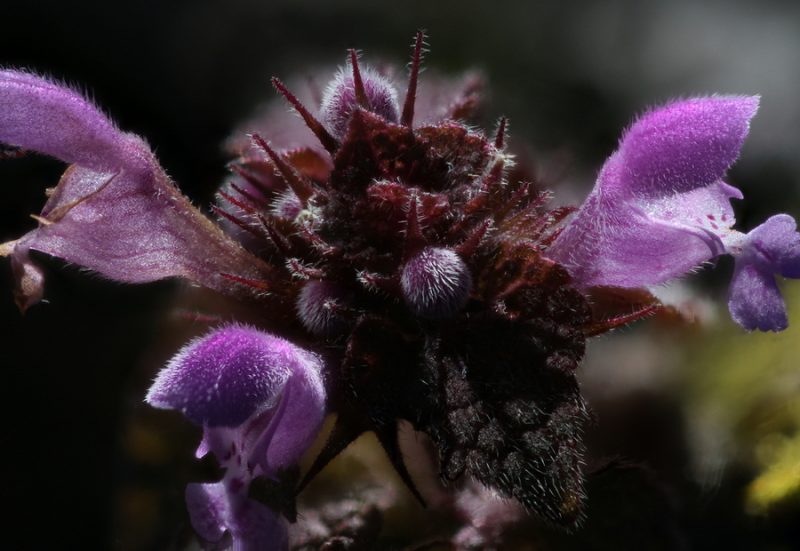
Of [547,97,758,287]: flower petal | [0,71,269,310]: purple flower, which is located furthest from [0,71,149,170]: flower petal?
[547,97,758,287]: flower petal

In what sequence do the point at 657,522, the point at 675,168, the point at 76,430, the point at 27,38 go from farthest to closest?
the point at 27,38 < the point at 76,430 < the point at 657,522 < the point at 675,168

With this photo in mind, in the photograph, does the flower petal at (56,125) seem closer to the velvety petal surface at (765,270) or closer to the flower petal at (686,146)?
the flower petal at (686,146)

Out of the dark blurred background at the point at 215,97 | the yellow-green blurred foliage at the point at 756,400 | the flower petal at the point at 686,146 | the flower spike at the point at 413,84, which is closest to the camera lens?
the flower petal at the point at 686,146

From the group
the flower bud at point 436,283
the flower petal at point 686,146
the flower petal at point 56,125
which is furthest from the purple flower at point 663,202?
the flower petal at point 56,125

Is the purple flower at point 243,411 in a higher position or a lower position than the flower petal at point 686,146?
lower

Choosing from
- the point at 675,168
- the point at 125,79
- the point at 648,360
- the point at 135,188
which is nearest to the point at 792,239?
the point at 675,168

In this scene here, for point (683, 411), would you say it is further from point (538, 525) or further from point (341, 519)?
point (341, 519)

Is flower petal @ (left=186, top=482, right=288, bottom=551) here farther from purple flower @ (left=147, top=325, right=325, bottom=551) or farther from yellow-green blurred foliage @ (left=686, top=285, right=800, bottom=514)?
yellow-green blurred foliage @ (left=686, top=285, right=800, bottom=514)
